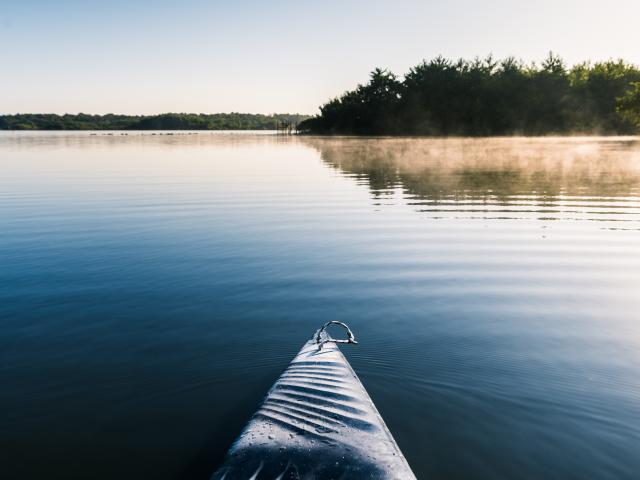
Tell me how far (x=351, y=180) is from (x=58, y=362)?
24.3 meters

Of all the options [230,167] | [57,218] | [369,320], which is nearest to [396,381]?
[369,320]

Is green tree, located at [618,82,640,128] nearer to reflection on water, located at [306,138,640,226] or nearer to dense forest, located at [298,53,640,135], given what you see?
dense forest, located at [298,53,640,135]

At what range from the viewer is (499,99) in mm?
96938

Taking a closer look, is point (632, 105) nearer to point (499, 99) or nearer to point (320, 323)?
point (499, 99)

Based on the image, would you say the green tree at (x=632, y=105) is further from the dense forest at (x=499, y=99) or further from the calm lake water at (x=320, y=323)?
the calm lake water at (x=320, y=323)

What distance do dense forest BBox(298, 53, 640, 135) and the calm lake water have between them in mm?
85246

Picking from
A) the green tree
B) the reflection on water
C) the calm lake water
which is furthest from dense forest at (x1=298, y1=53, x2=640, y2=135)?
the calm lake water

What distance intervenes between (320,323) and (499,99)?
100 meters

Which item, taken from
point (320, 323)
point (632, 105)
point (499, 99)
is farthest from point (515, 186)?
point (499, 99)

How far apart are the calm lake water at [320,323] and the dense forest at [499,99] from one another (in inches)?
3356

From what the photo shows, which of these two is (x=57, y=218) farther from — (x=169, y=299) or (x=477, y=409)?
(x=477, y=409)

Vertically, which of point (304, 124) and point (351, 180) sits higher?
point (304, 124)

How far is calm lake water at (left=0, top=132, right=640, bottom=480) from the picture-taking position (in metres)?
5.15

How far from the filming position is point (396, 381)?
21.1ft
